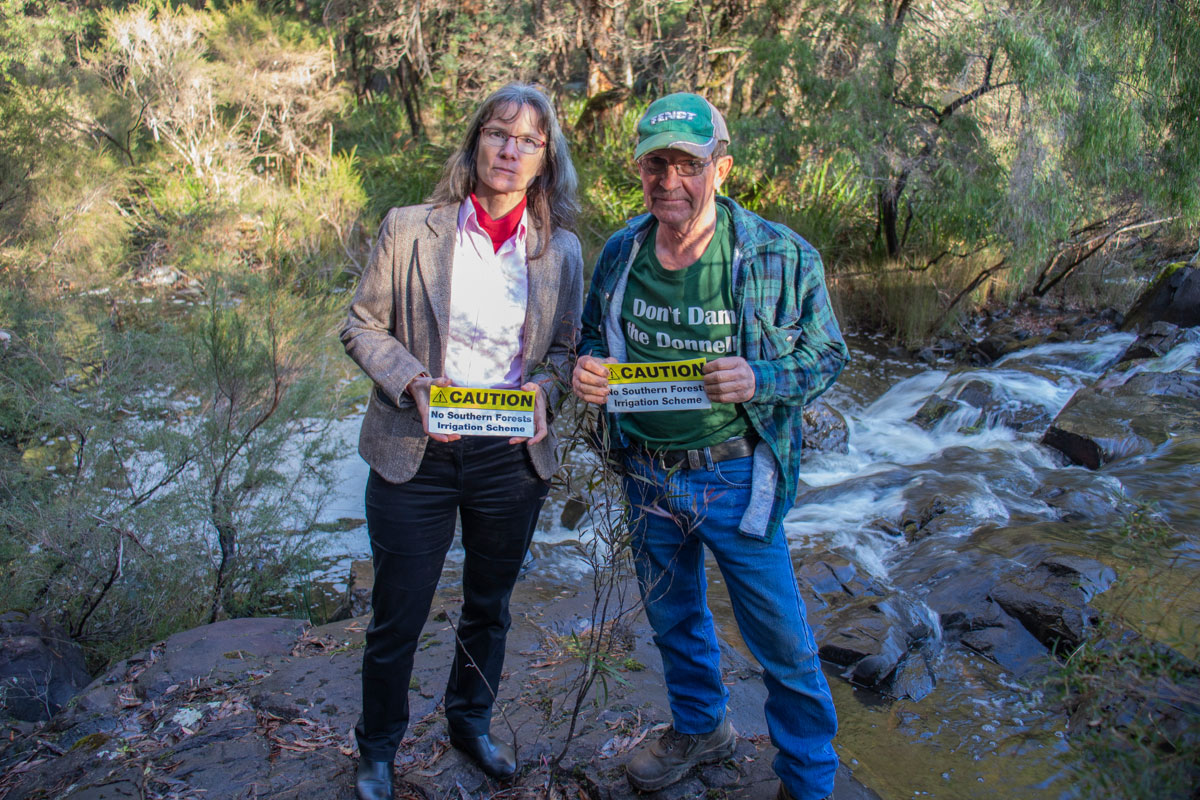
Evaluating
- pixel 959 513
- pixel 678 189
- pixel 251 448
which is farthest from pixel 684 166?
pixel 959 513

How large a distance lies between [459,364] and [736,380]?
78 centimetres

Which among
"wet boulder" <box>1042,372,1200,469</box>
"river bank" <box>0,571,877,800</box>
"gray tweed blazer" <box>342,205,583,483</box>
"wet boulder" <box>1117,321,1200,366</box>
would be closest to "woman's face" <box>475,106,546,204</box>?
"gray tweed blazer" <box>342,205,583,483</box>

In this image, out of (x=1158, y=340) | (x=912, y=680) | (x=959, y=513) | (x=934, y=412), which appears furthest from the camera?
(x=1158, y=340)

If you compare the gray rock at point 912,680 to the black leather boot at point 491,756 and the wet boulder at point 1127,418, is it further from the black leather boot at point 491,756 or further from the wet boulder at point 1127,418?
the wet boulder at point 1127,418

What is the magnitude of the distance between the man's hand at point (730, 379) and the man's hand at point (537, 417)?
475 mm

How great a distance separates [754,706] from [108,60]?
547 inches

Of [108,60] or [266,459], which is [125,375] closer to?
[266,459]

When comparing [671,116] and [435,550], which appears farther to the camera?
[435,550]

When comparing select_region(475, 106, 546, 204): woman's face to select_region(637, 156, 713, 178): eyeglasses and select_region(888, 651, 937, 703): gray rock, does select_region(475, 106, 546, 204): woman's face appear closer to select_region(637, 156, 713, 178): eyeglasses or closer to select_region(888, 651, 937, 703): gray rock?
select_region(637, 156, 713, 178): eyeglasses

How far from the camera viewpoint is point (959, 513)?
5910 mm

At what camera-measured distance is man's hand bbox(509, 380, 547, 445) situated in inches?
90.6

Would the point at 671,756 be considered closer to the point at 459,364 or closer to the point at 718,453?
the point at 718,453

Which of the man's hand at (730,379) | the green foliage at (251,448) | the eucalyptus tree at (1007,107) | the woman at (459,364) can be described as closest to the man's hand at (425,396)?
the woman at (459,364)

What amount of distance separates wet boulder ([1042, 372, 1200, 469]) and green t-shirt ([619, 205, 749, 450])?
18.7 feet
